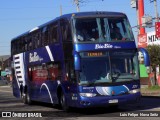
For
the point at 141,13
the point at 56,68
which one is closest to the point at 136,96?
the point at 56,68

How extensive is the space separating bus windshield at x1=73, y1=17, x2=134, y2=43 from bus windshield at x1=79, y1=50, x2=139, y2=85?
2.10 ft

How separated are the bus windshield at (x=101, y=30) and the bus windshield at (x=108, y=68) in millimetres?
639

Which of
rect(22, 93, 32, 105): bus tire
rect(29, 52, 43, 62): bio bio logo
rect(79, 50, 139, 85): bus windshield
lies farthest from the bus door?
rect(22, 93, 32, 105): bus tire

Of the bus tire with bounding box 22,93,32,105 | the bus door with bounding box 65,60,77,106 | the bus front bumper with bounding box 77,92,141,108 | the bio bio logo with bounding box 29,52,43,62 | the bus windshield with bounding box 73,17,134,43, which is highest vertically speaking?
the bus windshield with bounding box 73,17,134,43

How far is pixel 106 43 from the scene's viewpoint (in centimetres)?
1708

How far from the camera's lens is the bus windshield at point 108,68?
54.9 ft

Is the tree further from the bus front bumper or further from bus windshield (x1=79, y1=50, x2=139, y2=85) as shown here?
the bus front bumper

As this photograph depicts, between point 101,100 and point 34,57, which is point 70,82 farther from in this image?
point 34,57

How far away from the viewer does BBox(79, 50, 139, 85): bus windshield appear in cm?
1672

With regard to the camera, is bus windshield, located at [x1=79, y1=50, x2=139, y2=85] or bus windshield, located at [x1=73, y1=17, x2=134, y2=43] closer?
bus windshield, located at [x1=79, y1=50, x2=139, y2=85]

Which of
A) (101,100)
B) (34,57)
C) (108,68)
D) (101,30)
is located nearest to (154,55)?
(34,57)

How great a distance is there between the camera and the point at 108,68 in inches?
663

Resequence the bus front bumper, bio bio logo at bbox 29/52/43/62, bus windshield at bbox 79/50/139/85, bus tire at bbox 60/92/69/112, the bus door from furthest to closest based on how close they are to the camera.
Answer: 1. bio bio logo at bbox 29/52/43/62
2. bus tire at bbox 60/92/69/112
3. the bus door
4. bus windshield at bbox 79/50/139/85
5. the bus front bumper

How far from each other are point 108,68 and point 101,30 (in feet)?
5.00
